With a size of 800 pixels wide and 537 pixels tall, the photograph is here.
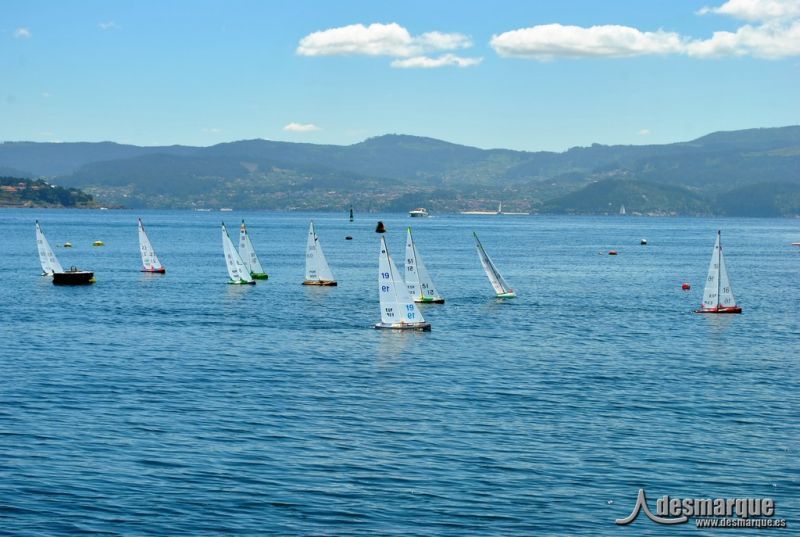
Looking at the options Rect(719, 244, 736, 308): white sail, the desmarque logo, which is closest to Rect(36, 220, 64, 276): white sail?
Rect(719, 244, 736, 308): white sail

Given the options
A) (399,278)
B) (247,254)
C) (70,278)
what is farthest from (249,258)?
(399,278)

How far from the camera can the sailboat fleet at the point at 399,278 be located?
79.3m

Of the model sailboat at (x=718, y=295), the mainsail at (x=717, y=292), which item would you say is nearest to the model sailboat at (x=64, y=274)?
the model sailboat at (x=718, y=295)

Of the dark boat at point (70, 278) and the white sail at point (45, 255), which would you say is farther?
the white sail at point (45, 255)

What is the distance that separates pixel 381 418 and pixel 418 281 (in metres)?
51.2

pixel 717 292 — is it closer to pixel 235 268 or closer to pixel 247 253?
pixel 235 268

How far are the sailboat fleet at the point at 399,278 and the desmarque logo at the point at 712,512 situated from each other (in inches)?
1536

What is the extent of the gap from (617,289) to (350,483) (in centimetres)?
9145

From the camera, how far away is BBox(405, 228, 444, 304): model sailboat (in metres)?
94.8

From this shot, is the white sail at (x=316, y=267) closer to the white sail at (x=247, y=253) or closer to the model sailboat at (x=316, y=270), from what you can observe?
the model sailboat at (x=316, y=270)

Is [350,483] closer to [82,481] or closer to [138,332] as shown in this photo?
[82,481]

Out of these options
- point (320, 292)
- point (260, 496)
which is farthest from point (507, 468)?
Answer: point (320, 292)

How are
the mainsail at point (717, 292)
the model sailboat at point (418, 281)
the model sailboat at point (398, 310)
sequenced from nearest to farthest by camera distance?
the model sailboat at point (398, 310), the model sailboat at point (418, 281), the mainsail at point (717, 292)

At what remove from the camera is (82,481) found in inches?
1502
